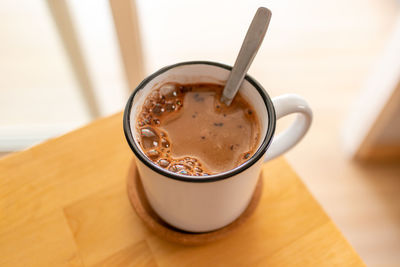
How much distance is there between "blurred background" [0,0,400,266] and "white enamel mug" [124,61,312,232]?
1.78ft

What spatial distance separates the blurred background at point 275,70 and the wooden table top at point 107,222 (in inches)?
19.6

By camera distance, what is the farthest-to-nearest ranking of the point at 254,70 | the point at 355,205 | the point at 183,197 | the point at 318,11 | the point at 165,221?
1. the point at 318,11
2. the point at 254,70
3. the point at 355,205
4. the point at 165,221
5. the point at 183,197

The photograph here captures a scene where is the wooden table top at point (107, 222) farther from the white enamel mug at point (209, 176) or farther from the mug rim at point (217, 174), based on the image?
the mug rim at point (217, 174)

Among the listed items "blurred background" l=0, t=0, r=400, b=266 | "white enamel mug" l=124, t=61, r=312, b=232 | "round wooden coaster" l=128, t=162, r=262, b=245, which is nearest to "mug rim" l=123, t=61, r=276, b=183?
"white enamel mug" l=124, t=61, r=312, b=232

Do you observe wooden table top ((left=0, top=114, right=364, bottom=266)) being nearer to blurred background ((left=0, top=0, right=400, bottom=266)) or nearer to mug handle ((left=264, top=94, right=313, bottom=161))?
mug handle ((left=264, top=94, right=313, bottom=161))

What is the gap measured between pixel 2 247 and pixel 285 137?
449mm

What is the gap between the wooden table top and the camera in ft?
1.69

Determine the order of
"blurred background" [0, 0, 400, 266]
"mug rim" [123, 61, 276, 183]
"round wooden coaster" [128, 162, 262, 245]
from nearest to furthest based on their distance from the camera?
1. "mug rim" [123, 61, 276, 183]
2. "round wooden coaster" [128, 162, 262, 245]
3. "blurred background" [0, 0, 400, 266]

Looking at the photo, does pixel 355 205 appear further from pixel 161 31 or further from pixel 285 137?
pixel 161 31

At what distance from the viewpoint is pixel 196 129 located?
0.48 metres

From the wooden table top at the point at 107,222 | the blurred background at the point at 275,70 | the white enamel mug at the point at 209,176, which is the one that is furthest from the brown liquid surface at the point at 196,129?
the blurred background at the point at 275,70

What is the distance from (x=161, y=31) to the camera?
1.64 metres

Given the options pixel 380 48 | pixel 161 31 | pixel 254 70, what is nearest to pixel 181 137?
pixel 254 70

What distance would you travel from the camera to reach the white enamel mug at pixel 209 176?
382mm
